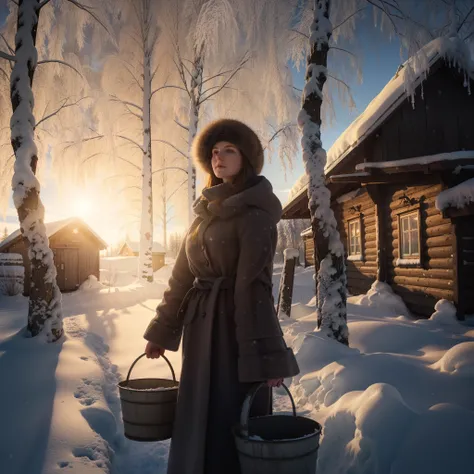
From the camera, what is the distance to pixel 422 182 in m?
9.17

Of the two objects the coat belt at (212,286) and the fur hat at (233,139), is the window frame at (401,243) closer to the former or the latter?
the fur hat at (233,139)

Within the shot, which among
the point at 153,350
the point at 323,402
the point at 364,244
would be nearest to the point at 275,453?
the point at 153,350

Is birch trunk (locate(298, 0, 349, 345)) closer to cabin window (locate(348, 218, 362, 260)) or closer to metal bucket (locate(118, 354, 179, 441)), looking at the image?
metal bucket (locate(118, 354, 179, 441))

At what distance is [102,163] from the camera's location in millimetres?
15953

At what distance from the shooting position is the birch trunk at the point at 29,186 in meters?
6.52

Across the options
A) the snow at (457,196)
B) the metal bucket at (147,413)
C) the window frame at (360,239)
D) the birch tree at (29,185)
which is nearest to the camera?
the metal bucket at (147,413)

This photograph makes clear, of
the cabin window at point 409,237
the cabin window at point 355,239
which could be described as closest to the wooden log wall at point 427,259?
the cabin window at point 409,237

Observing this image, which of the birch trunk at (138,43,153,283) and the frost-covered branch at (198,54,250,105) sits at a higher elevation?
the frost-covered branch at (198,54,250,105)

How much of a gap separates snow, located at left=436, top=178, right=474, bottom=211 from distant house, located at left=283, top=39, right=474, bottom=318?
0.07ft

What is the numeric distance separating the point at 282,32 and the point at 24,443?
23.9ft

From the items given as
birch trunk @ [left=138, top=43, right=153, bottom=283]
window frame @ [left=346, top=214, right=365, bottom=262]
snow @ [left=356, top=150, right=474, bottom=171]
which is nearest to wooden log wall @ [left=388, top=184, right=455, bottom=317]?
snow @ [left=356, top=150, right=474, bottom=171]

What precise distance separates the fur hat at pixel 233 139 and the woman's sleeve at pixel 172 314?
0.61 m

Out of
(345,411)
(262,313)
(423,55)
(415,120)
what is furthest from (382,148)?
(262,313)

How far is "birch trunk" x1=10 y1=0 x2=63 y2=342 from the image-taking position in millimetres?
6516
